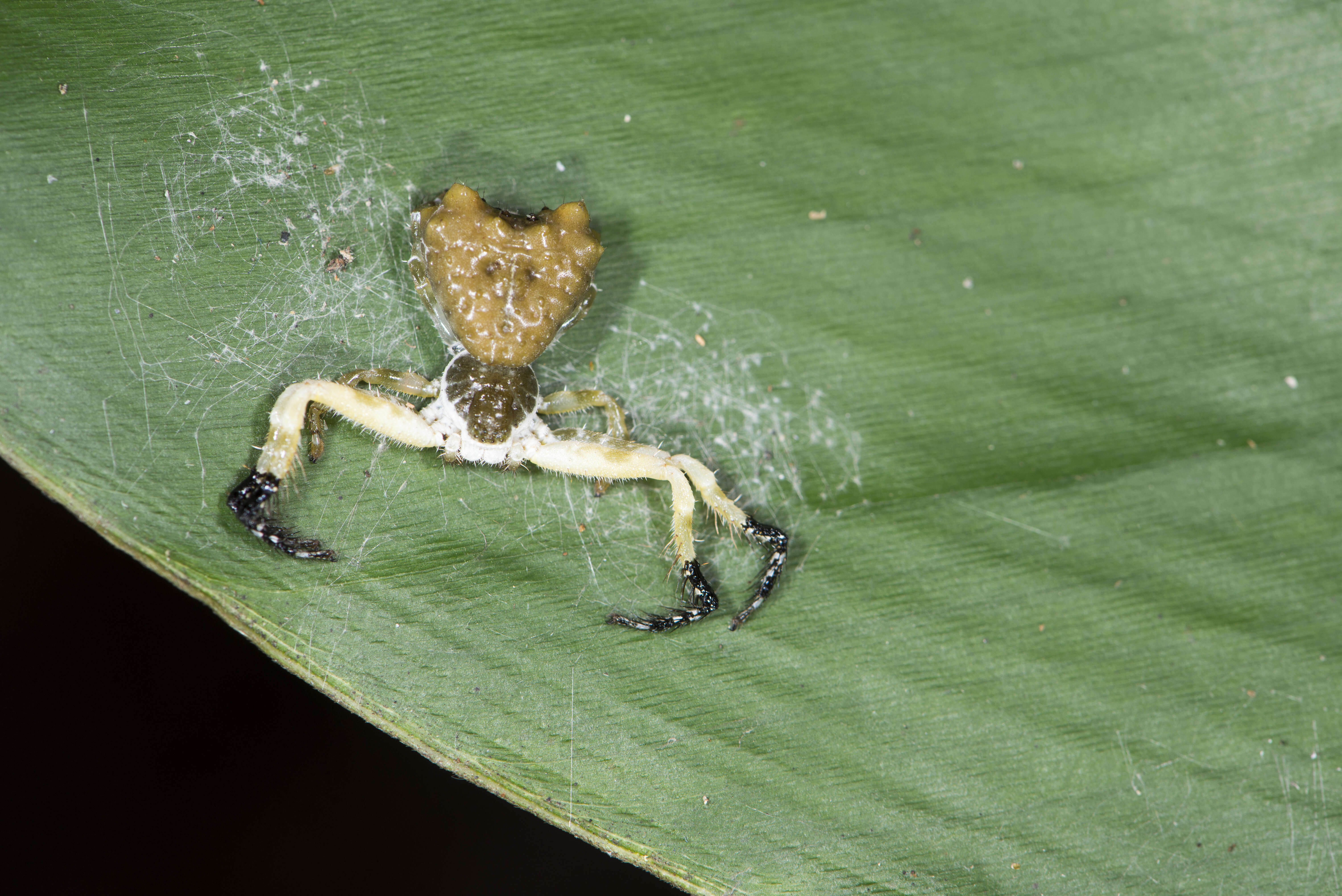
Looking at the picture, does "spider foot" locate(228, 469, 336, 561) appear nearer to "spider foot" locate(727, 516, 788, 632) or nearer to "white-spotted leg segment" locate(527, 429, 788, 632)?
"white-spotted leg segment" locate(527, 429, 788, 632)

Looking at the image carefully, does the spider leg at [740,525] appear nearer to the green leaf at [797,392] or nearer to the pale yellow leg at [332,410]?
the green leaf at [797,392]

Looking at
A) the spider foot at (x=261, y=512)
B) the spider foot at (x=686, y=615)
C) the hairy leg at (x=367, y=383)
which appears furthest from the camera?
the spider foot at (x=686, y=615)

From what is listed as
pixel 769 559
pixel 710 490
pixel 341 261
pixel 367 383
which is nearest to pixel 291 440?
pixel 367 383

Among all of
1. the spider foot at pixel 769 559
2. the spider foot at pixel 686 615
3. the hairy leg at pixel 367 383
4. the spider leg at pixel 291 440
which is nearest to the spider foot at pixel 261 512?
the spider leg at pixel 291 440

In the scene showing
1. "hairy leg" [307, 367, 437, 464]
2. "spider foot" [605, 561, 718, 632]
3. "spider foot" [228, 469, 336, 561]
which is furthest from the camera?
"spider foot" [605, 561, 718, 632]

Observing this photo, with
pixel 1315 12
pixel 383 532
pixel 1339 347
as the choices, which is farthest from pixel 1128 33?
pixel 383 532

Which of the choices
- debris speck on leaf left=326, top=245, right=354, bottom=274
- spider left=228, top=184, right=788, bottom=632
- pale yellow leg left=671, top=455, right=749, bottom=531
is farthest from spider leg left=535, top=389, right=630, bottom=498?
debris speck on leaf left=326, top=245, right=354, bottom=274

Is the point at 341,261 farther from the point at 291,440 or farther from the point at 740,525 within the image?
the point at 740,525

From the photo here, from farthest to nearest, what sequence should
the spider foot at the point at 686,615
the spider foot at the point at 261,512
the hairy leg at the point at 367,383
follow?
1. the spider foot at the point at 686,615
2. the hairy leg at the point at 367,383
3. the spider foot at the point at 261,512
